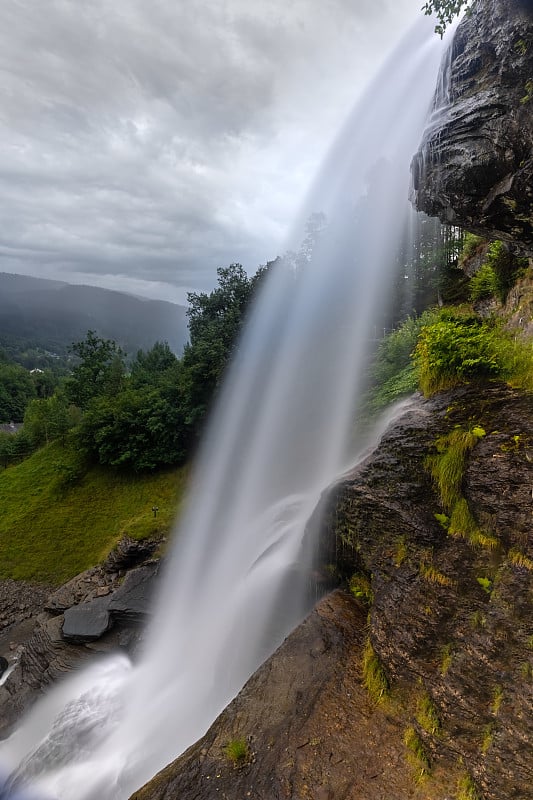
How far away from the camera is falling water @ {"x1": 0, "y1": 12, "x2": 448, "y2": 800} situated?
8.52 meters

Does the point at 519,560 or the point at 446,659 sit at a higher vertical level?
the point at 519,560

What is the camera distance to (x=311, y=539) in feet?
27.1

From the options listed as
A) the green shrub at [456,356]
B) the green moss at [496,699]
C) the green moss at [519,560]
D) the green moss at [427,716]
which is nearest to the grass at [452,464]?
the green moss at [519,560]

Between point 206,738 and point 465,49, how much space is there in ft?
45.5

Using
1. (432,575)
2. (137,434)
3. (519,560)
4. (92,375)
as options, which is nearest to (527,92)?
(519,560)

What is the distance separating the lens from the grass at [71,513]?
19922 mm

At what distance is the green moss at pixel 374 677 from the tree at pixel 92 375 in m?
33.6

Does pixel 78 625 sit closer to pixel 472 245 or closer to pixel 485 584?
pixel 485 584

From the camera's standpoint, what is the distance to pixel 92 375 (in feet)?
123


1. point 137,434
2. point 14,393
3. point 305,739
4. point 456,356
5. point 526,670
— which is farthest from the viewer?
point 14,393

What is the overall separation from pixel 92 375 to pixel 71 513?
1806cm

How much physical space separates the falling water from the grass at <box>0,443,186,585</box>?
8.77ft

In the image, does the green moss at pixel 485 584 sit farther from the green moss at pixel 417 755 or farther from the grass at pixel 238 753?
the grass at pixel 238 753

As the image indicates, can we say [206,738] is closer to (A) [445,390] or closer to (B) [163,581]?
(A) [445,390]
